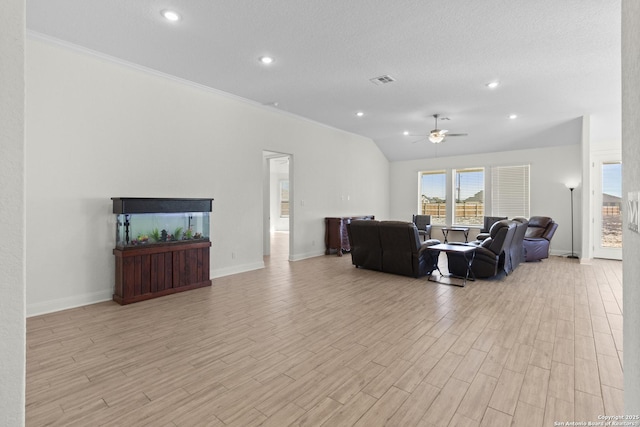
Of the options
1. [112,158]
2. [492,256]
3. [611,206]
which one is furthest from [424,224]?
[112,158]

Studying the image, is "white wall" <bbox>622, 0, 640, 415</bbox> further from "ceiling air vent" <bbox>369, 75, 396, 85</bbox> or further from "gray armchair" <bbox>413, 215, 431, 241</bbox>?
"gray armchair" <bbox>413, 215, 431, 241</bbox>

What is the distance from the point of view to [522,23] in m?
3.28

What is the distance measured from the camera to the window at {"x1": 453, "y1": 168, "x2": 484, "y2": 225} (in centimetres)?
917

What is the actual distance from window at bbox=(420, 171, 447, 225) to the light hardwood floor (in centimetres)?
545

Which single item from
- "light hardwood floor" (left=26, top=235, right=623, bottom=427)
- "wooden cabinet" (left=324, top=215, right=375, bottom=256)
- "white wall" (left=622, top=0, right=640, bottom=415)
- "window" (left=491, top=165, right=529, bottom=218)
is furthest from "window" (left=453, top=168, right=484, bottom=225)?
"white wall" (left=622, top=0, right=640, bottom=415)

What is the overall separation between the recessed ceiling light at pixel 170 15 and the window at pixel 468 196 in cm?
837

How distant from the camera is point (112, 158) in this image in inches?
169

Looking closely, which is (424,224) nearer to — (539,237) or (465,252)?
(539,237)

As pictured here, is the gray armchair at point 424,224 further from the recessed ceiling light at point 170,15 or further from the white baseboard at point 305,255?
the recessed ceiling light at point 170,15

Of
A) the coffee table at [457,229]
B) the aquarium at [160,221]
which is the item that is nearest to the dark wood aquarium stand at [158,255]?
the aquarium at [160,221]

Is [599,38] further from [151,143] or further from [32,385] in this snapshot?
[32,385]

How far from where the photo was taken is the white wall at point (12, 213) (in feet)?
2.78

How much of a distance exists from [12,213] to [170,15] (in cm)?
317

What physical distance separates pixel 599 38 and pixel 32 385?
20.0 ft
